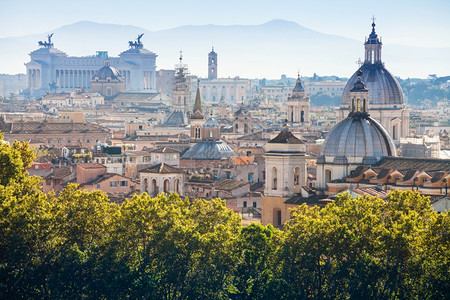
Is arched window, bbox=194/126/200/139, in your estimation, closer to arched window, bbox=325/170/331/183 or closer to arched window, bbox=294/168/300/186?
arched window, bbox=294/168/300/186

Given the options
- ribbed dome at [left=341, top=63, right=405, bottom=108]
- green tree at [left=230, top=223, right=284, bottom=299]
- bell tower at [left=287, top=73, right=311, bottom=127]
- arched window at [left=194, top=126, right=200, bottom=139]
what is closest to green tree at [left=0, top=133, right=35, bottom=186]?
green tree at [left=230, top=223, right=284, bottom=299]

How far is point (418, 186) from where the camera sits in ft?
251

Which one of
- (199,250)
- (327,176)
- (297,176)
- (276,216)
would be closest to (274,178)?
(297,176)

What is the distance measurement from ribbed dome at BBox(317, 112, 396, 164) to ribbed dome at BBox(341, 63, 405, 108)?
36861 millimetres

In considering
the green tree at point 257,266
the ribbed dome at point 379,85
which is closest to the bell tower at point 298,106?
the ribbed dome at point 379,85

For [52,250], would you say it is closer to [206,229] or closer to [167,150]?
[206,229]

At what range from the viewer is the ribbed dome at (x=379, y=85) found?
122 meters

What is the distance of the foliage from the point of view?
57469 millimetres

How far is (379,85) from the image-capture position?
399 feet

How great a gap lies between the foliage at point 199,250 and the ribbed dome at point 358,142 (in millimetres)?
17915

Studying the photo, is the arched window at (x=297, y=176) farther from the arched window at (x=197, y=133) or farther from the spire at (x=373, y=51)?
the arched window at (x=197, y=133)

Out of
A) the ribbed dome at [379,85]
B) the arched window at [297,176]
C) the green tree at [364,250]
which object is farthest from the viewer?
the ribbed dome at [379,85]

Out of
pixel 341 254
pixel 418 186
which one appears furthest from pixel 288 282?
pixel 418 186

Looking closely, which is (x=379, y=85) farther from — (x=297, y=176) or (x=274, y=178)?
(x=274, y=178)
